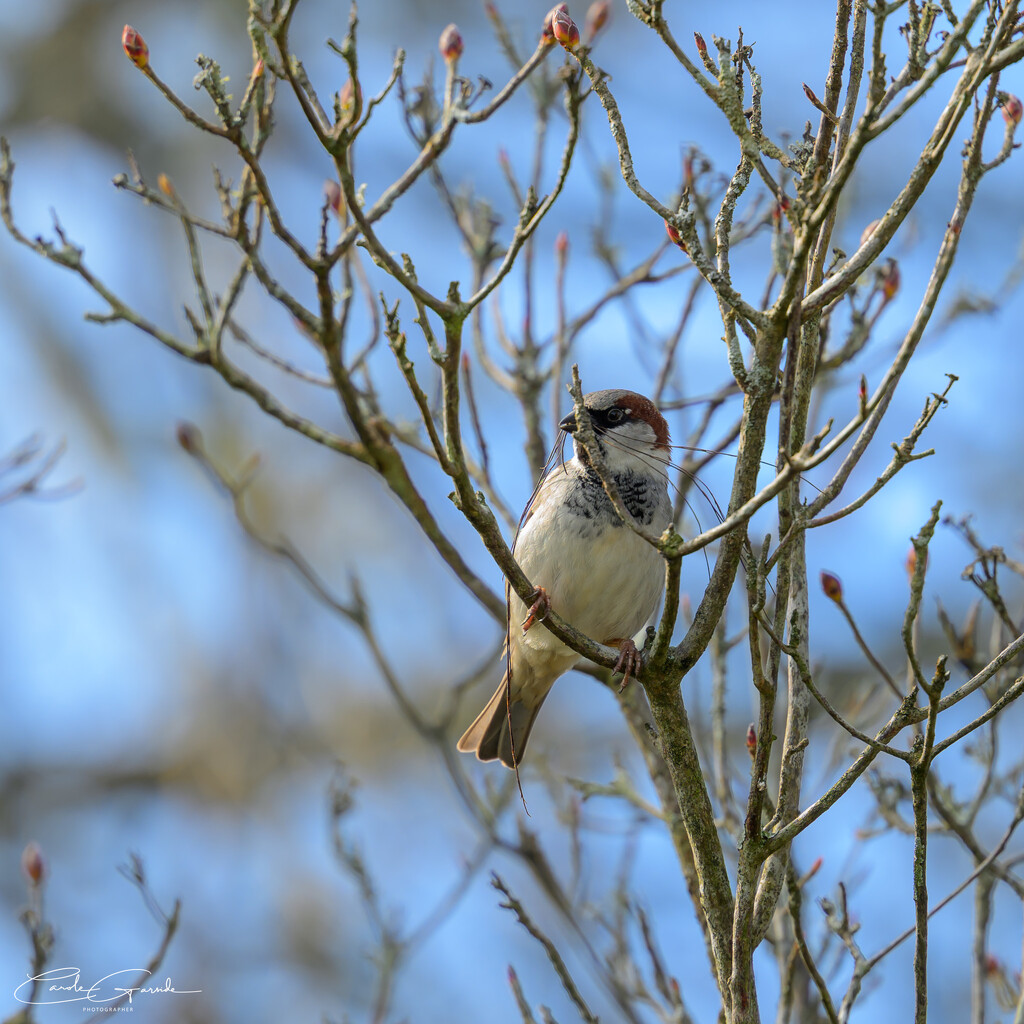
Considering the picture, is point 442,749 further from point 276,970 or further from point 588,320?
point 276,970

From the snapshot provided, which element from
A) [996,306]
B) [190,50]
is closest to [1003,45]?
[996,306]

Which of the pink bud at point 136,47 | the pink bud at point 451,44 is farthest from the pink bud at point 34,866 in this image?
the pink bud at point 451,44

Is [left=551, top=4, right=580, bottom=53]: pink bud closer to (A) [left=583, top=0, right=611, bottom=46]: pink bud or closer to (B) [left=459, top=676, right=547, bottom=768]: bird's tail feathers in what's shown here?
(A) [left=583, top=0, right=611, bottom=46]: pink bud

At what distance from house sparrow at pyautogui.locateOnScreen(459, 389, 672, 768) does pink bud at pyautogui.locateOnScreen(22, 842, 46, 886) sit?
1.13 m

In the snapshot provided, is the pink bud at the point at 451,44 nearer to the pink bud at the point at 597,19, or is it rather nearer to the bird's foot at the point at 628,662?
the pink bud at the point at 597,19

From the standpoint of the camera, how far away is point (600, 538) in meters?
3.14

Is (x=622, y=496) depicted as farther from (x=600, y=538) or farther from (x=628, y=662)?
(x=628, y=662)

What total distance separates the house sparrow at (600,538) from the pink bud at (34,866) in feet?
3.72

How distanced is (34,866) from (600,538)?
5.13 ft

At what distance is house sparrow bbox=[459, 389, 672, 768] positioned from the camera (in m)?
3.16

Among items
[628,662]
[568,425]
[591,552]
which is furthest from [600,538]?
[628,662]

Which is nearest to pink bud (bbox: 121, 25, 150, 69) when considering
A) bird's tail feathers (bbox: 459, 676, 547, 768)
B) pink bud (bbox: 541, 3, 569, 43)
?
pink bud (bbox: 541, 3, 569, 43)

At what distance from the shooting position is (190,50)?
9.31 metres

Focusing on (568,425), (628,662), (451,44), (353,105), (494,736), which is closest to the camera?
(353,105)
